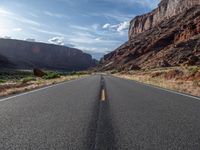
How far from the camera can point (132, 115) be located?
8867 millimetres

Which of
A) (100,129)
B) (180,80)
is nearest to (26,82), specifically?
(180,80)

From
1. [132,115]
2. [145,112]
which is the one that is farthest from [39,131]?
[145,112]

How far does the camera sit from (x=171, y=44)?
4975 inches

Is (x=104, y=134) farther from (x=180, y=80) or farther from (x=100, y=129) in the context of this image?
(x=180, y=80)

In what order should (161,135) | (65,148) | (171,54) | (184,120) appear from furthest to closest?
(171,54) < (184,120) < (161,135) < (65,148)

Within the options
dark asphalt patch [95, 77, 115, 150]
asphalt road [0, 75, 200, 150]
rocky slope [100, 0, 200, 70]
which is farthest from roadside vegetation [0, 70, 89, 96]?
rocky slope [100, 0, 200, 70]

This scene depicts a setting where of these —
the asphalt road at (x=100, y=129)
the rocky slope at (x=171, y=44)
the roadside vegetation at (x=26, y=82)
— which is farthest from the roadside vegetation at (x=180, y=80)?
the rocky slope at (x=171, y=44)

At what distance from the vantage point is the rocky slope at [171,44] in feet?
325

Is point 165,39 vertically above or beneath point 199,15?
beneath

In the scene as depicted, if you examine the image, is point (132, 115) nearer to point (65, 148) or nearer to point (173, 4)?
point (65, 148)

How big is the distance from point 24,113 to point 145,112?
3467 millimetres

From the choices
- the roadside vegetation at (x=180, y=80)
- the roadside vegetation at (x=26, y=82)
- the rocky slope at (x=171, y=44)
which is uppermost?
the rocky slope at (x=171, y=44)

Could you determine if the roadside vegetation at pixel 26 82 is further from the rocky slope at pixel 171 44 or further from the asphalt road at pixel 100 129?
the rocky slope at pixel 171 44

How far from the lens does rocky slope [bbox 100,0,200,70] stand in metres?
99.0
